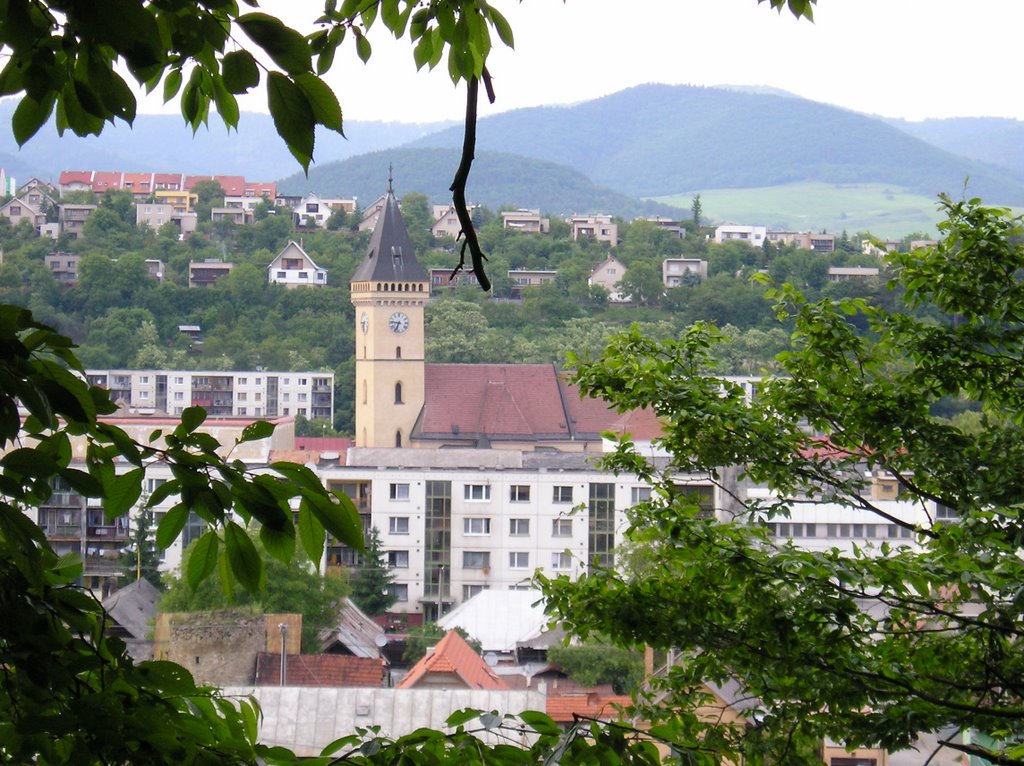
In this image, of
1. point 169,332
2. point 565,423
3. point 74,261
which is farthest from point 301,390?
point 74,261

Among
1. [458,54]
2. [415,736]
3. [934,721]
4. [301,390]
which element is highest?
[458,54]

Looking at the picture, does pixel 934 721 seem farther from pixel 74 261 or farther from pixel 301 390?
pixel 74 261

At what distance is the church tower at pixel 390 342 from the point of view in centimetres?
3597

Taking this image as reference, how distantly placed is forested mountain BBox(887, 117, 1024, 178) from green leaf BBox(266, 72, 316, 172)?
151 m

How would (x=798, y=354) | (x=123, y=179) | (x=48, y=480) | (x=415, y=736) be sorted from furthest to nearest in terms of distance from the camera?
(x=123, y=179) < (x=798, y=354) < (x=415, y=736) < (x=48, y=480)

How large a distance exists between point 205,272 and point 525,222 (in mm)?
21605

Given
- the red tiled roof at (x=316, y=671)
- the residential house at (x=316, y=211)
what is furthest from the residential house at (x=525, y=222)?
the red tiled roof at (x=316, y=671)

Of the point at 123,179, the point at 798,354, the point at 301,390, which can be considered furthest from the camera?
the point at 123,179

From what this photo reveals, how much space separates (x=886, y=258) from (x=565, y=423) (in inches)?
1280

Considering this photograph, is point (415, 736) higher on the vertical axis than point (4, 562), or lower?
lower

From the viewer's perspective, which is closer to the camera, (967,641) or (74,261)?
(967,641)

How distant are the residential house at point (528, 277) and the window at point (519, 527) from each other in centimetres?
3161

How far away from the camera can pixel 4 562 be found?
1.15 metres

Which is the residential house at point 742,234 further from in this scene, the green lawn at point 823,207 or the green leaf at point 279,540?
the green leaf at point 279,540
